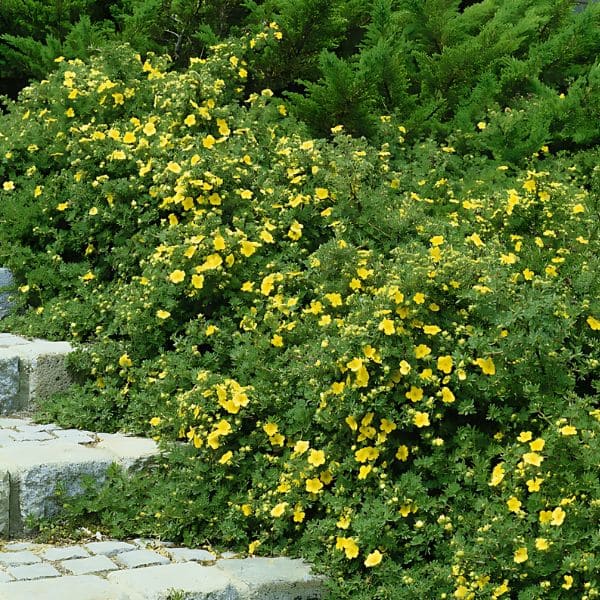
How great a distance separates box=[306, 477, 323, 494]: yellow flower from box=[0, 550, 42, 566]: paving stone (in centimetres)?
93

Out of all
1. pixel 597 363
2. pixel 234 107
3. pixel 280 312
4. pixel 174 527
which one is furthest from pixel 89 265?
pixel 597 363

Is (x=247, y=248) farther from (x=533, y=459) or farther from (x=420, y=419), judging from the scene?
(x=533, y=459)

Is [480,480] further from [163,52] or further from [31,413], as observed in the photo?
[163,52]

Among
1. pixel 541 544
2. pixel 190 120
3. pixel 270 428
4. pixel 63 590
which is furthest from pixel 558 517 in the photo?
pixel 190 120

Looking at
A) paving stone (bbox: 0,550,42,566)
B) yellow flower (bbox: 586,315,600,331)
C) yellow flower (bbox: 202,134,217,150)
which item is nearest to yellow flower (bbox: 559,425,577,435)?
yellow flower (bbox: 586,315,600,331)

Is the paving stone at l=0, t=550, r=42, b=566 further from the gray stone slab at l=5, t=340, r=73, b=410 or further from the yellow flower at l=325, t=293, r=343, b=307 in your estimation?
the yellow flower at l=325, t=293, r=343, b=307

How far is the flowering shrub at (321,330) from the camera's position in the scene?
304 centimetres

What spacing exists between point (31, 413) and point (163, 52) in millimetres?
3097

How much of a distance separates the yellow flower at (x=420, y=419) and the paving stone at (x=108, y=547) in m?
1.10

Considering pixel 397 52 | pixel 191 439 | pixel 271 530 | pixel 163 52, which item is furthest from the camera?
pixel 163 52

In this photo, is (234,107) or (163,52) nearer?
(234,107)

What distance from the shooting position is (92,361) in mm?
4344

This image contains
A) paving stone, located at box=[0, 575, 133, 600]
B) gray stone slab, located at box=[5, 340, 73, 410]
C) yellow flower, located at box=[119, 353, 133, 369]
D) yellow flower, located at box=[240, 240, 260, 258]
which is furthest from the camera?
gray stone slab, located at box=[5, 340, 73, 410]

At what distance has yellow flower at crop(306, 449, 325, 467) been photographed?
3.24 m
